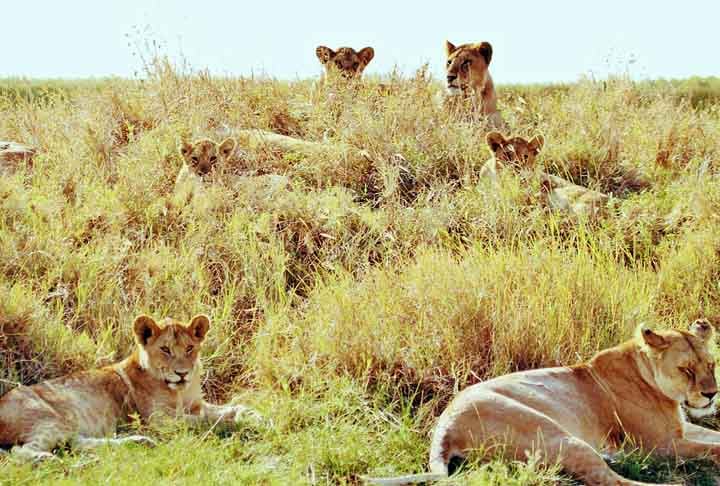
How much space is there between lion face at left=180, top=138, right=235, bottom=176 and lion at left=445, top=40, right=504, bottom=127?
2.86 meters

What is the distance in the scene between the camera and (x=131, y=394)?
605 centimetres

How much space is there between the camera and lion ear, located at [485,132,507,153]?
954cm

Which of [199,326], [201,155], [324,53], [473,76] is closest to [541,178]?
[473,76]

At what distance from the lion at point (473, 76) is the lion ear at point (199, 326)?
5691 millimetres

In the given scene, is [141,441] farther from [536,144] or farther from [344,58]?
[344,58]

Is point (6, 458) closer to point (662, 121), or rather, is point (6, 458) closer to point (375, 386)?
point (375, 386)

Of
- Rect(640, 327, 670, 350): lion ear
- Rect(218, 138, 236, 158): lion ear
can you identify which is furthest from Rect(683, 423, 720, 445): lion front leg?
Rect(218, 138, 236, 158): lion ear

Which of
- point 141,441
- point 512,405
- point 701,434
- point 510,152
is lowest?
point 701,434

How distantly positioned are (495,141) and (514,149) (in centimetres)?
18

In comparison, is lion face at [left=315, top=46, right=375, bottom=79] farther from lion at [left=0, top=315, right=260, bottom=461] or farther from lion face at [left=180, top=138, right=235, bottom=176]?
lion at [left=0, top=315, right=260, bottom=461]

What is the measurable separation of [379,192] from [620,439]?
4511 millimetres

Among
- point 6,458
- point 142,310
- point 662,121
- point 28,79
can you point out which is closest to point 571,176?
point 662,121

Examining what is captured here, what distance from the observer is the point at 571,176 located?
10656 millimetres

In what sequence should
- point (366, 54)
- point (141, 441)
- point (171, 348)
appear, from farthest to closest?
point (366, 54) < point (171, 348) < point (141, 441)
